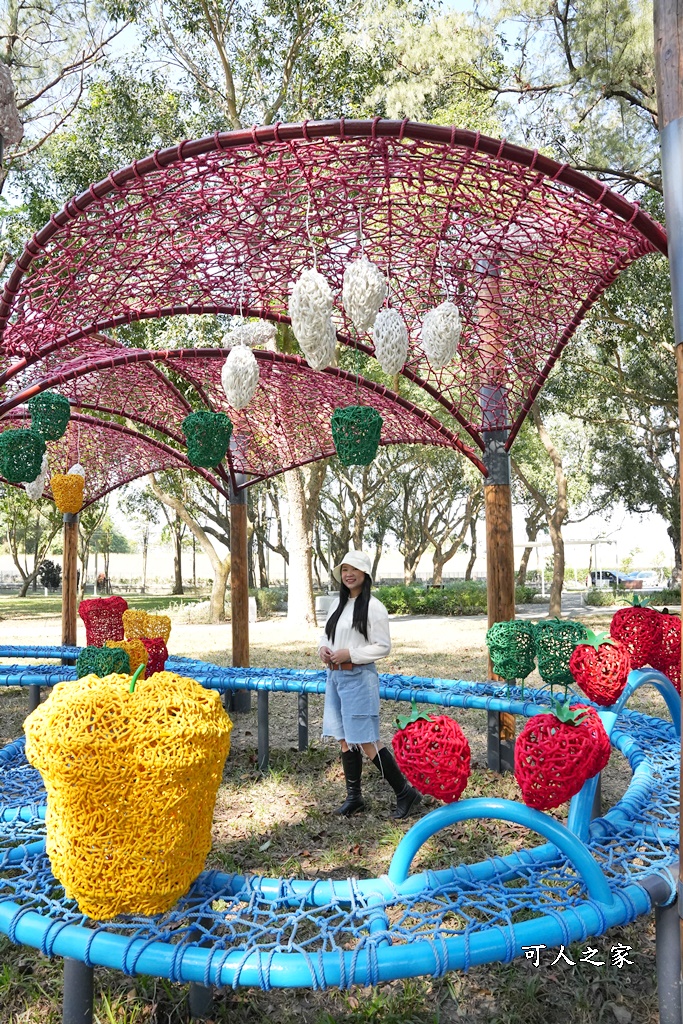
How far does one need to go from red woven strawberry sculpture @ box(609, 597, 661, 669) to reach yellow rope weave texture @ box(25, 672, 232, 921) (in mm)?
2166

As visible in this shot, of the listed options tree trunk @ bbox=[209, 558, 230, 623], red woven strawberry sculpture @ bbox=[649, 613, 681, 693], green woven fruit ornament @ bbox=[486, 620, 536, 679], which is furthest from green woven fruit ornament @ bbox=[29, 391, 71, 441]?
tree trunk @ bbox=[209, 558, 230, 623]

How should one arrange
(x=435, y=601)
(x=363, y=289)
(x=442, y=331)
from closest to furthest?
(x=363, y=289) → (x=442, y=331) → (x=435, y=601)

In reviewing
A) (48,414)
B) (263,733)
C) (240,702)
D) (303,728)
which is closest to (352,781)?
(263,733)

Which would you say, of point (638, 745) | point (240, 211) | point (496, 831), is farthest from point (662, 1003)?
point (240, 211)

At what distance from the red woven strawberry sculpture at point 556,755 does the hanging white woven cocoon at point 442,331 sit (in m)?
1.60

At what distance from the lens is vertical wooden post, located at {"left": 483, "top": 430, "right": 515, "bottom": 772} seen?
Answer: 195 inches

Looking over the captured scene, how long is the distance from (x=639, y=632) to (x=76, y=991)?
2.54 meters

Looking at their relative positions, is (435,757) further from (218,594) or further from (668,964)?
(218,594)

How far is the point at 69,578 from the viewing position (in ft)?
29.2

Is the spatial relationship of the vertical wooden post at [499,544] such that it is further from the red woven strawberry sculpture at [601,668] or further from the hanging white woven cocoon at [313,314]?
the hanging white woven cocoon at [313,314]

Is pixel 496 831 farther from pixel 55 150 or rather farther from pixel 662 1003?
pixel 55 150

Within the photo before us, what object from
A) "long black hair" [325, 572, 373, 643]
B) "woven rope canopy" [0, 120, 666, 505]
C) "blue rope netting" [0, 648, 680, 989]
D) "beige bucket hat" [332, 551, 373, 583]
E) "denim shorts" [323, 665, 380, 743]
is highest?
"woven rope canopy" [0, 120, 666, 505]

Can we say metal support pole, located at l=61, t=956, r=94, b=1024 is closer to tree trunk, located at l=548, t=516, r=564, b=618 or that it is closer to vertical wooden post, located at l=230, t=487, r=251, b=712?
vertical wooden post, located at l=230, t=487, r=251, b=712

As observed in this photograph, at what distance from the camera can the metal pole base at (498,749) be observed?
483 centimetres
